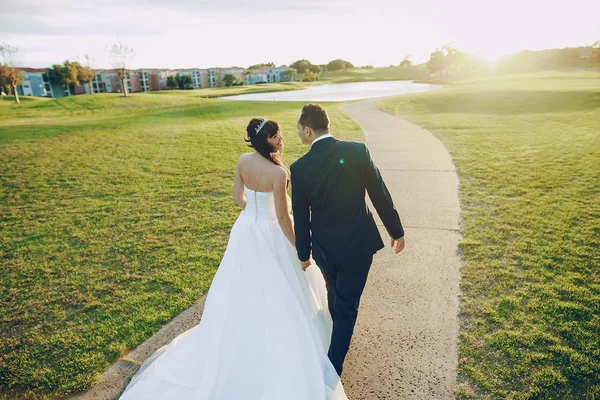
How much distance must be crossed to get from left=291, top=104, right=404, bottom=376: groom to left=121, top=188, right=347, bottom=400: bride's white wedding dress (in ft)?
0.91

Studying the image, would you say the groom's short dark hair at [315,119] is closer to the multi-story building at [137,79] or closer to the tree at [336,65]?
the multi-story building at [137,79]

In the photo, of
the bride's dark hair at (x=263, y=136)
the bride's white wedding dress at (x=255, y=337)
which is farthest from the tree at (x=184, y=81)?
the bride's white wedding dress at (x=255, y=337)

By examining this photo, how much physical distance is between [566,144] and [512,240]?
8.91 meters

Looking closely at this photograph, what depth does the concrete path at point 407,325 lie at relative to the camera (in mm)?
3244

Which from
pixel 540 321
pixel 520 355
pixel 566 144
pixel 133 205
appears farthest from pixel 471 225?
pixel 566 144

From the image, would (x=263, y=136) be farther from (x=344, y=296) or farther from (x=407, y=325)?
(x=407, y=325)

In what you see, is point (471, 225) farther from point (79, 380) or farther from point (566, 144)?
point (566, 144)

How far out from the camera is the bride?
2.97m

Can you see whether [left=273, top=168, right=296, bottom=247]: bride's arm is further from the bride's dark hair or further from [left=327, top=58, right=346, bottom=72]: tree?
[left=327, top=58, right=346, bottom=72]: tree

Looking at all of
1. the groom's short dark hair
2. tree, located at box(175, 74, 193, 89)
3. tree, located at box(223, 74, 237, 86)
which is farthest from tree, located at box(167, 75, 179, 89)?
the groom's short dark hair

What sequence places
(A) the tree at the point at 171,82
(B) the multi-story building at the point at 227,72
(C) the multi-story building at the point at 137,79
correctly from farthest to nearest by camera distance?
1. (B) the multi-story building at the point at 227,72
2. (A) the tree at the point at 171,82
3. (C) the multi-story building at the point at 137,79

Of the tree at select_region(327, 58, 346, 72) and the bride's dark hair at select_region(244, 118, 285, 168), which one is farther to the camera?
the tree at select_region(327, 58, 346, 72)

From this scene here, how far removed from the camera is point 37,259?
5891 millimetres

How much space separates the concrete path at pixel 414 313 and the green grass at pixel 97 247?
7.56ft
